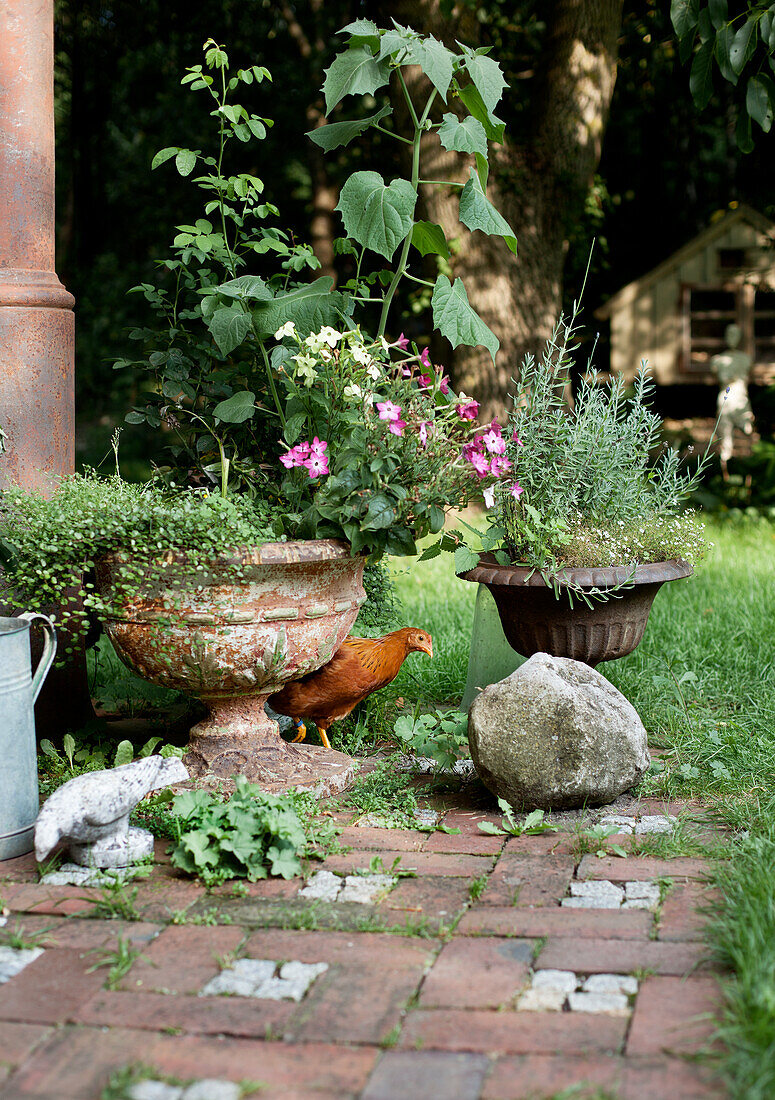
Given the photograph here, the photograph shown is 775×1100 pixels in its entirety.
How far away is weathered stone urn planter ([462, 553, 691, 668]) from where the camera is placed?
3.04 meters

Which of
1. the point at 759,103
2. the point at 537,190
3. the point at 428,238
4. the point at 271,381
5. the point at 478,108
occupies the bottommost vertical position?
the point at 271,381

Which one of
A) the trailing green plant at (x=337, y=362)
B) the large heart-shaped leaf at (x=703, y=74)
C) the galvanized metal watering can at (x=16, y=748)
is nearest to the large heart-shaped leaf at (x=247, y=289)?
the trailing green plant at (x=337, y=362)

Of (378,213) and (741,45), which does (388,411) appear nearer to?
(378,213)

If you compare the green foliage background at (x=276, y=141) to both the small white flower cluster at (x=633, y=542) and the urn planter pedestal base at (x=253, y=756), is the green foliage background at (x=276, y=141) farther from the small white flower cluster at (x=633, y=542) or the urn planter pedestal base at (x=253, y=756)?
the urn planter pedestal base at (x=253, y=756)

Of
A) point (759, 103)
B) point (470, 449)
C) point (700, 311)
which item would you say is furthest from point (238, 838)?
point (700, 311)

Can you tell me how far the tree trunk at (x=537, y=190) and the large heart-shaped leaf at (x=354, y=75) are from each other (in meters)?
4.12

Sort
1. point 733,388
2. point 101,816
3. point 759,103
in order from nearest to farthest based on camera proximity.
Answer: point 101,816, point 759,103, point 733,388

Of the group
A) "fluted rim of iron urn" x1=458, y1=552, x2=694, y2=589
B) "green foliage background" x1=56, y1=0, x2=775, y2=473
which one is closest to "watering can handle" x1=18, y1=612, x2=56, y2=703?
"fluted rim of iron urn" x1=458, y1=552, x2=694, y2=589

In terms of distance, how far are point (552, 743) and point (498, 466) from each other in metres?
0.81

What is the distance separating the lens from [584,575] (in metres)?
3.01

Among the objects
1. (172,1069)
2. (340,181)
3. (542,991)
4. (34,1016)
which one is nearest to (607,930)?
(542,991)

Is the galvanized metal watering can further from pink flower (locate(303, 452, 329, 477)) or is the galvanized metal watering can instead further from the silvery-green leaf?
the silvery-green leaf

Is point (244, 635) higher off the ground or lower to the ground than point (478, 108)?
lower

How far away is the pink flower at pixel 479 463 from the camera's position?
9.59ft
